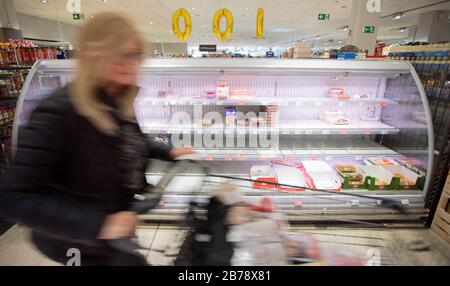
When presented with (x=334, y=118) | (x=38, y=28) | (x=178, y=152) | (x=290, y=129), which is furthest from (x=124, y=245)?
(x=38, y=28)

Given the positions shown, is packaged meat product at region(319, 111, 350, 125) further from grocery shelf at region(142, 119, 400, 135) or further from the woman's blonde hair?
the woman's blonde hair

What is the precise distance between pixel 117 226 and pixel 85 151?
0.32m

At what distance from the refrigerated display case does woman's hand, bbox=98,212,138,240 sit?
5.55 feet

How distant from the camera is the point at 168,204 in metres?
2.93

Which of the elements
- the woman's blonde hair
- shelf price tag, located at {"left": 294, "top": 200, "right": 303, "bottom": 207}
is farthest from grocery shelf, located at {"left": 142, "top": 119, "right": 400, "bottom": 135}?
the woman's blonde hair

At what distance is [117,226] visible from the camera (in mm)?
971

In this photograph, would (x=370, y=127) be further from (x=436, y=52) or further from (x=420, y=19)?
(x=420, y=19)

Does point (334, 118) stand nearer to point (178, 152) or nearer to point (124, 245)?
point (178, 152)

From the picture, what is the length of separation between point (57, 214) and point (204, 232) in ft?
2.17

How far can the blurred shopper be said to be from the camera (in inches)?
34.7

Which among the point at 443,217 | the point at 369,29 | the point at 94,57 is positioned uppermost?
the point at 369,29
